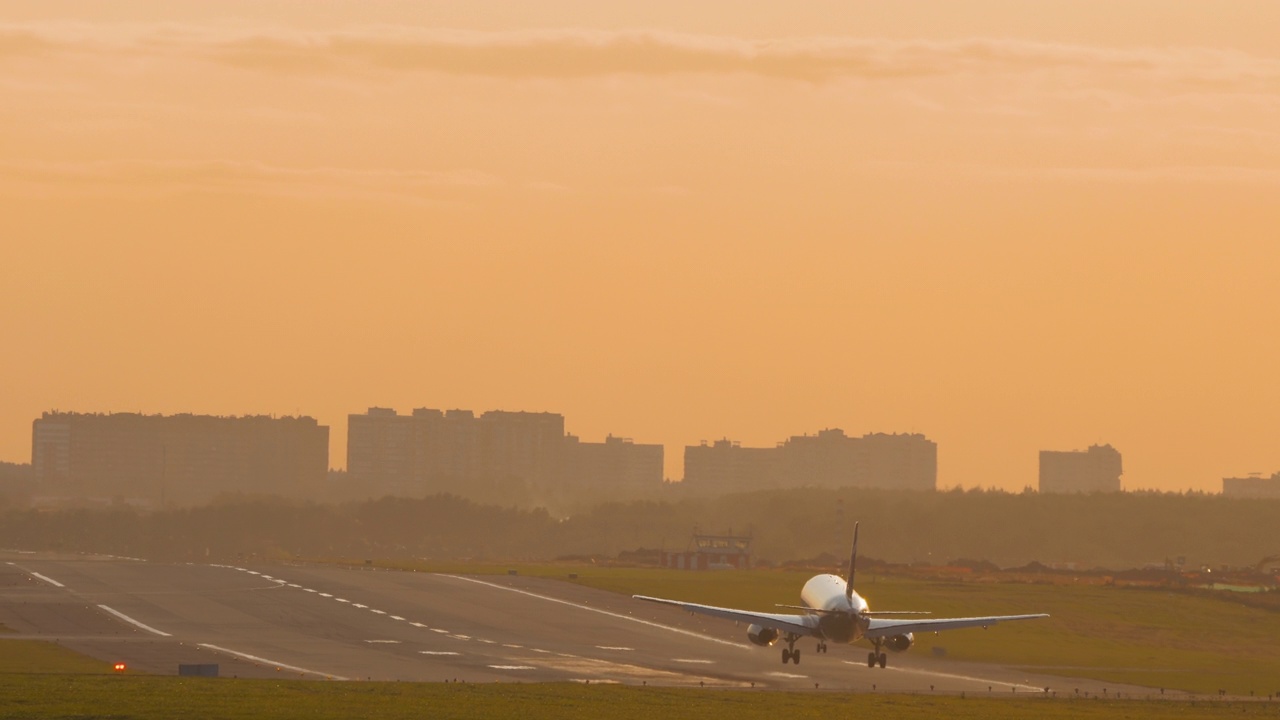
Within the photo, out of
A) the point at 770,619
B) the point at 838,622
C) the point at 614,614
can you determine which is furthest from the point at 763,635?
the point at 614,614

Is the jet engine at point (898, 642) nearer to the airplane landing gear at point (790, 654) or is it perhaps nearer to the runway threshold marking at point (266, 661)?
the airplane landing gear at point (790, 654)

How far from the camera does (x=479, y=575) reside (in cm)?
17088

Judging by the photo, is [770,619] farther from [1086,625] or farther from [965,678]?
[1086,625]

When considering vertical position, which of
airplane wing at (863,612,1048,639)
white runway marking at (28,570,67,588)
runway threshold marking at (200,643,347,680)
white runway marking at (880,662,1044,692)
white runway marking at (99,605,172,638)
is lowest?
white runway marking at (880,662,1044,692)

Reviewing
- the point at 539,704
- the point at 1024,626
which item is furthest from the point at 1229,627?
the point at 539,704

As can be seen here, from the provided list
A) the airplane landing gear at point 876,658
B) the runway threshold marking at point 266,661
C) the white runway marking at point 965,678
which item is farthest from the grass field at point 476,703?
the airplane landing gear at point 876,658

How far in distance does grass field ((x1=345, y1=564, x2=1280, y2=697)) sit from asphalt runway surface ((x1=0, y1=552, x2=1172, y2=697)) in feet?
12.6

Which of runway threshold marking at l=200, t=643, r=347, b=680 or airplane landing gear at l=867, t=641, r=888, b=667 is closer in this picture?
runway threshold marking at l=200, t=643, r=347, b=680

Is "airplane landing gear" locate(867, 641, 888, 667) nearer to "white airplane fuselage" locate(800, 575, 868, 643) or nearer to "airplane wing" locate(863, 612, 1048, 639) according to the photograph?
"airplane wing" locate(863, 612, 1048, 639)

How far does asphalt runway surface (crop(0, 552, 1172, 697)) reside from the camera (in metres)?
89.4

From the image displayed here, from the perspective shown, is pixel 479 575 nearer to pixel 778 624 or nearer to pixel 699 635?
pixel 699 635

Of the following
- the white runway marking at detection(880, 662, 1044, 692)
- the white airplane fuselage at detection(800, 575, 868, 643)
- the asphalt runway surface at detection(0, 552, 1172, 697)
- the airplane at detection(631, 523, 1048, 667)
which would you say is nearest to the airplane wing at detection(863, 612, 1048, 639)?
the airplane at detection(631, 523, 1048, 667)

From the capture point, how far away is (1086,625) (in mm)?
129875

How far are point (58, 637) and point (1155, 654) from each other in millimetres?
69531
